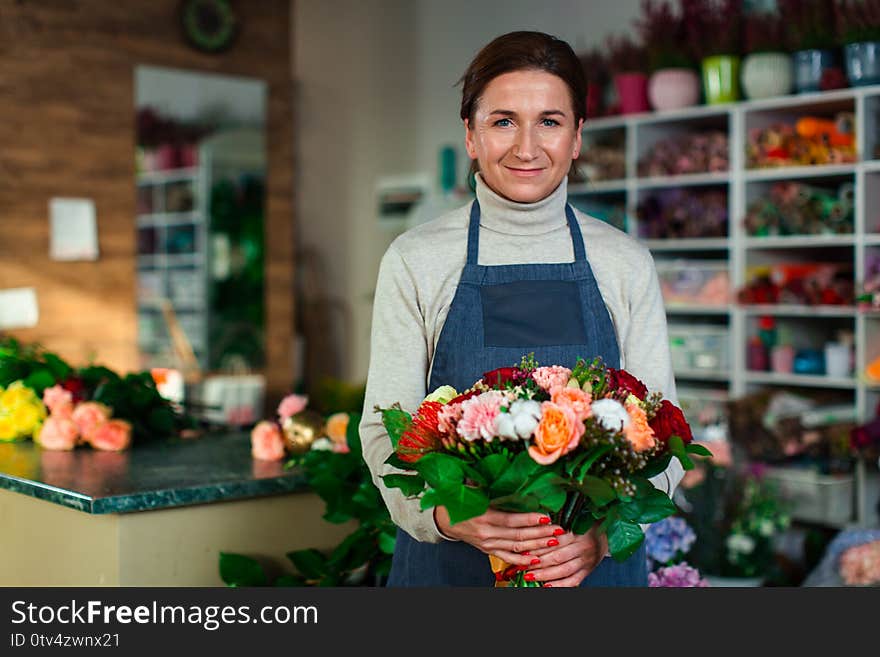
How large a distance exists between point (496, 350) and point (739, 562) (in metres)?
1.97

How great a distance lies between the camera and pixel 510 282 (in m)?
1.84

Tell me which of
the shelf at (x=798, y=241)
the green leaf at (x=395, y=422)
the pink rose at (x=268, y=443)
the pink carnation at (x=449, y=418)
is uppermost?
the shelf at (x=798, y=241)

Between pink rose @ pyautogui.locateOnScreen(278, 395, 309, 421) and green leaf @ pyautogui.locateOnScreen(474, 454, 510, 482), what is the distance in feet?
3.77

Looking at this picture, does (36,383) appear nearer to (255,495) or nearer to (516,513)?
(255,495)

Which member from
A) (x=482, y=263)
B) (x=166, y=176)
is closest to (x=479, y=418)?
(x=482, y=263)

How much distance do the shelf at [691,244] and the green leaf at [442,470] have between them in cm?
381

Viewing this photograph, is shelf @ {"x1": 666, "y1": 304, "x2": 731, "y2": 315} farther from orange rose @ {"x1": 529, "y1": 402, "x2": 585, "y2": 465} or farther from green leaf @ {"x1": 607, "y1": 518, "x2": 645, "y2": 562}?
orange rose @ {"x1": 529, "y1": 402, "x2": 585, "y2": 465}

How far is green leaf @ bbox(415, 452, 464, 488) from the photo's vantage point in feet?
4.74

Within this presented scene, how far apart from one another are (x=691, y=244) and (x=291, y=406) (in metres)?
3.12

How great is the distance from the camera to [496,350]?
5.93 feet

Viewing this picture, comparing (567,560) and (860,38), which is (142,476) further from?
(860,38)

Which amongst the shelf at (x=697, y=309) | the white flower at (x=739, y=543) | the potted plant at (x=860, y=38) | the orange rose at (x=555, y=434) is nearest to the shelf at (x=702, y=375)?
the shelf at (x=697, y=309)

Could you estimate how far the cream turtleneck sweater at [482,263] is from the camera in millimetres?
1786

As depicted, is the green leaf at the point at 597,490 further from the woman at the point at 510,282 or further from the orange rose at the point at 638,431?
the woman at the point at 510,282
